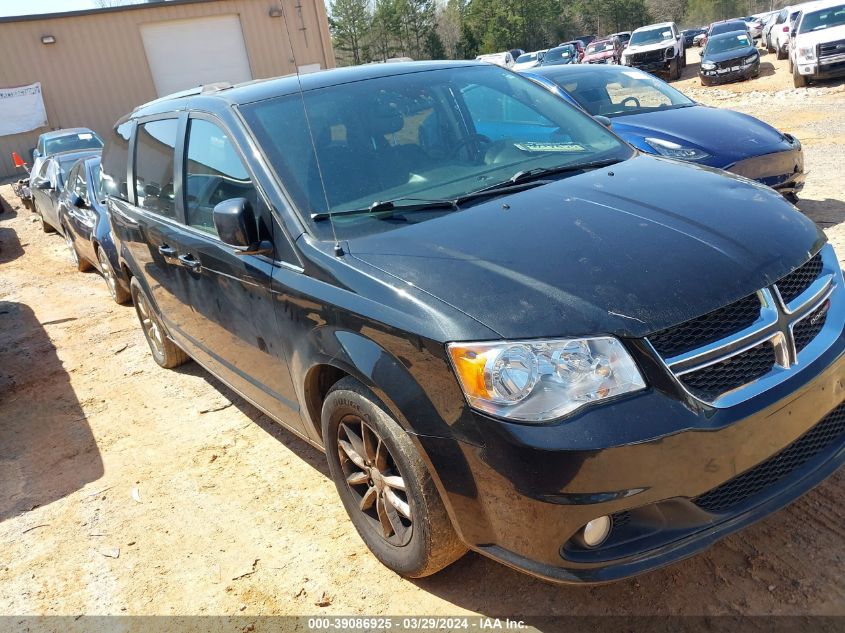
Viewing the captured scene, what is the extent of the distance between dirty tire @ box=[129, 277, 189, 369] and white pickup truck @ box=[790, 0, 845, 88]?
16.1 meters

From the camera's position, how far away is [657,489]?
207 cm

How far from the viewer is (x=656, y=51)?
24359mm

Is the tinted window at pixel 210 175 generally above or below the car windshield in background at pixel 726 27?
above

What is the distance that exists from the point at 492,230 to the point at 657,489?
1084mm

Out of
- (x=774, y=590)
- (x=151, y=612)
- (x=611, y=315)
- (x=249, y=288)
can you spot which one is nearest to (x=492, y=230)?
(x=611, y=315)

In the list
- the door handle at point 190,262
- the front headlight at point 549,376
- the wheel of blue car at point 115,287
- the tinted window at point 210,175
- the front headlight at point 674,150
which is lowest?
the wheel of blue car at point 115,287

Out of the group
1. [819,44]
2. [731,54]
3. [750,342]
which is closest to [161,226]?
[750,342]

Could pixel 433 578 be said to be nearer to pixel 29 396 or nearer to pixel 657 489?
pixel 657 489

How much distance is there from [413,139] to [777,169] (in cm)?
422

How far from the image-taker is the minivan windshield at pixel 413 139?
294 centimetres

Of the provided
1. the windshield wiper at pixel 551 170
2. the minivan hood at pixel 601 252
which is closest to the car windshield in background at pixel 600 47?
the windshield wiper at pixel 551 170

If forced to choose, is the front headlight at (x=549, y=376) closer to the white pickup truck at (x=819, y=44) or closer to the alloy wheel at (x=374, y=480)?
the alloy wheel at (x=374, y=480)

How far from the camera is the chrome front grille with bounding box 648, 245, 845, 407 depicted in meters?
2.11

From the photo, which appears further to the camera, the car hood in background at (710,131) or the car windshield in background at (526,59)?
the car windshield in background at (526,59)
